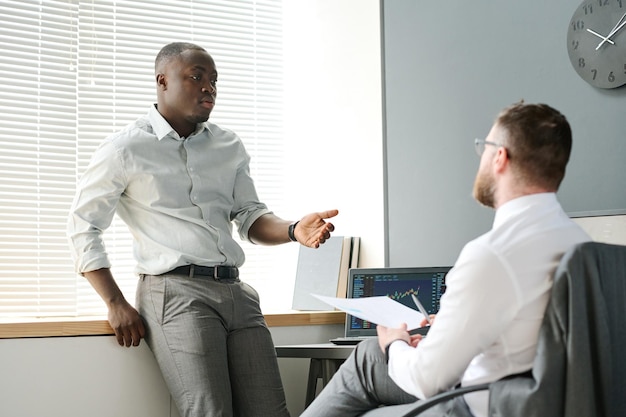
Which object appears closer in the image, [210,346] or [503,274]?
[503,274]

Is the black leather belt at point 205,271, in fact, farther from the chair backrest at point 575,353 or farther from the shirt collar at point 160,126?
the chair backrest at point 575,353

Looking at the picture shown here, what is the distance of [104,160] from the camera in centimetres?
283

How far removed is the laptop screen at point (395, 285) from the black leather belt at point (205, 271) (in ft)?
1.92

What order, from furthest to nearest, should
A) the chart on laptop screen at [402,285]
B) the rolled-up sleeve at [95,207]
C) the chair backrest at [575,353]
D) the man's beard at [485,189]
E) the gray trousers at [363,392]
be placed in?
1. the chart on laptop screen at [402,285]
2. the rolled-up sleeve at [95,207]
3. the gray trousers at [363,392]
4. the man's beard at [485,189]
5. the chair backrest at [575,353]

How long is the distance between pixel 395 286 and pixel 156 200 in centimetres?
103

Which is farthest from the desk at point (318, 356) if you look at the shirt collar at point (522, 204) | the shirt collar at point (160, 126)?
the shirt collar at point (522, 204)

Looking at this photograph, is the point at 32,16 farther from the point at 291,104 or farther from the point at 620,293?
the point at 620,293

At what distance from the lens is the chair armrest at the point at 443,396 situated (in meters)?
1.71

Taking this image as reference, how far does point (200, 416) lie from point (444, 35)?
6.14ft

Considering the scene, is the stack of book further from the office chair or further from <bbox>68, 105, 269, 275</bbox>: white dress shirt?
the office chair

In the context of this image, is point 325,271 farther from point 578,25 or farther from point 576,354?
point 576,354

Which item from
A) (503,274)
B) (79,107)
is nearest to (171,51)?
(79,107)

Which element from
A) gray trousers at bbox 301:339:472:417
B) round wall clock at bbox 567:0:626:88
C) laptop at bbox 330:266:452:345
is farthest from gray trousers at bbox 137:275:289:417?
round wall clock at bbox 567:0:626:88

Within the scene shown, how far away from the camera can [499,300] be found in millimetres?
1703
